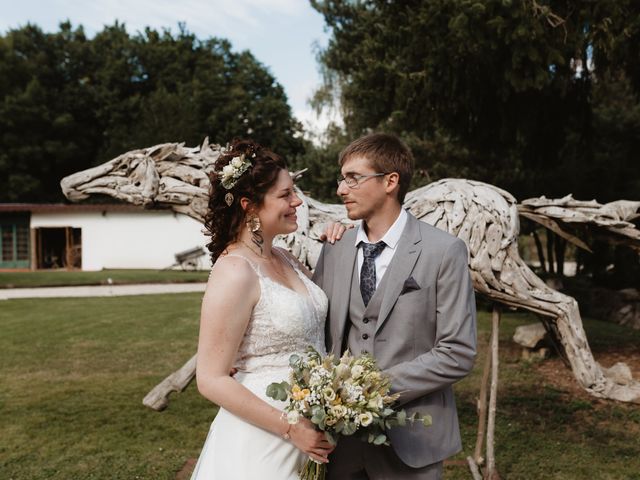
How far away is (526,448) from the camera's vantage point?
6.18 meters

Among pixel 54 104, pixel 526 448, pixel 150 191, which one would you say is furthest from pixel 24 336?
pixel 54 104

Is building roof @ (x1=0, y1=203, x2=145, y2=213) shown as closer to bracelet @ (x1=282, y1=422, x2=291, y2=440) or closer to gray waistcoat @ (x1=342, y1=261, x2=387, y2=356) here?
gray waistcoat @ (x1=342, y1=261, x2=387, y2=356)

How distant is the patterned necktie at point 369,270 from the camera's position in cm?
283

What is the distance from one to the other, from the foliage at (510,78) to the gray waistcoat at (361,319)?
5.96 meters

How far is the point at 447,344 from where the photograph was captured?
258cm

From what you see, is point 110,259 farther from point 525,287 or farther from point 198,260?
point 525,287

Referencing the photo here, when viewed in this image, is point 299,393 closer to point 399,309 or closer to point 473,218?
point 399,309

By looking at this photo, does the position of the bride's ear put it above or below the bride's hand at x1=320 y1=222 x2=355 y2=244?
above

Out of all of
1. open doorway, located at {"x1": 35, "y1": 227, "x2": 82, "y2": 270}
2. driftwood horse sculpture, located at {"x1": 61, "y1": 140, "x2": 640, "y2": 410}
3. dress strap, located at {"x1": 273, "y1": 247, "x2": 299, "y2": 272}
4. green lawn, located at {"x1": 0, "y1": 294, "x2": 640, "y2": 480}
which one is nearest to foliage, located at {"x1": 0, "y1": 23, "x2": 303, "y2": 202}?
open doorway, located at {"x1": 35, "y1": 227, "x2": 82, "y2": 270}

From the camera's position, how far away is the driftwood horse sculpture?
15.7ft

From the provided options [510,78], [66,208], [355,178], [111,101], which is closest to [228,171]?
[355,178]

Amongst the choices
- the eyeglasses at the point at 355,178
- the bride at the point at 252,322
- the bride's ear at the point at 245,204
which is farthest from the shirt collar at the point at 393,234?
the bride's ear at the point at 245,204

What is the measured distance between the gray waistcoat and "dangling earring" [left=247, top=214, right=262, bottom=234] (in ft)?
1.71

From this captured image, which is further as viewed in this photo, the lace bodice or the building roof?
the building roof
